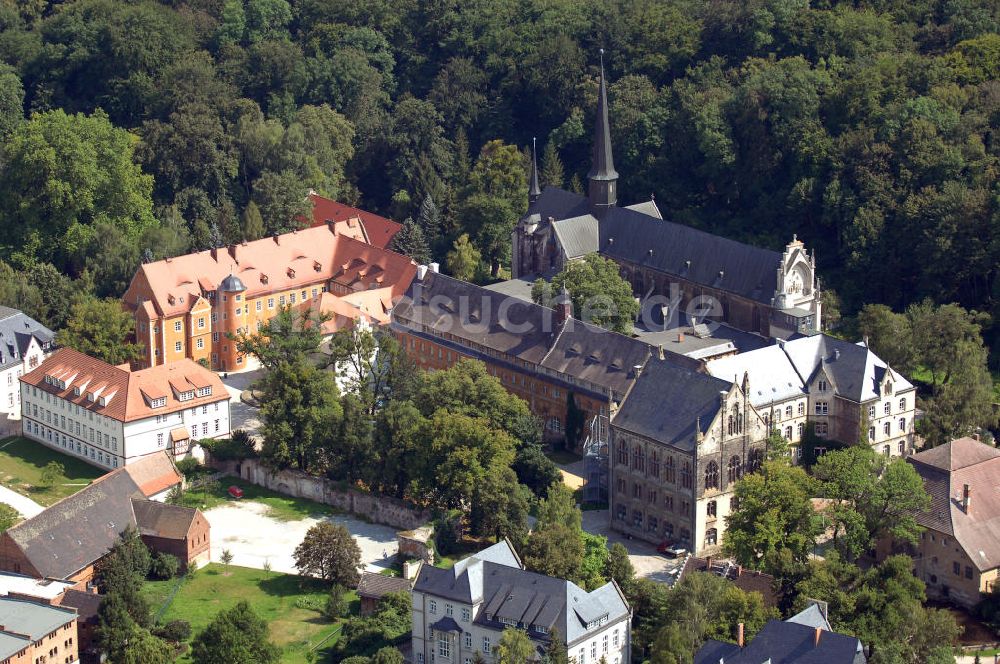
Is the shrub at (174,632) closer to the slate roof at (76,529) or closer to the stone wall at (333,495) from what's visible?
the slate roof at (76,529)

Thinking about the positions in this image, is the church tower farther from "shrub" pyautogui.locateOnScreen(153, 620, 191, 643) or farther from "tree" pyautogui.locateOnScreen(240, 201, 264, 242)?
"shrub" pyautogui.locateOnScreen(153, 620, 191, 643)

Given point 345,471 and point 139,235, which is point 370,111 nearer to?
point 139,235

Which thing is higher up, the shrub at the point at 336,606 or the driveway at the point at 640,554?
the driveway at the point at 640,554

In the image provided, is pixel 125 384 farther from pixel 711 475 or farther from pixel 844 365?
pixel 844 365

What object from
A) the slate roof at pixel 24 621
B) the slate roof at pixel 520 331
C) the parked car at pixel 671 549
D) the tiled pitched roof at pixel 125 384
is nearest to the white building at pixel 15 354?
the tiled pitched roof at pixel 125 384

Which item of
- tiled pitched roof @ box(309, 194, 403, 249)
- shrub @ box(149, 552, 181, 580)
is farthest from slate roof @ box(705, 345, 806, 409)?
tiled pitched roof @ box(309, 194, 403, 249)

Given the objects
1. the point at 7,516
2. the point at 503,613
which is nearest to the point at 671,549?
the point at 503,613
